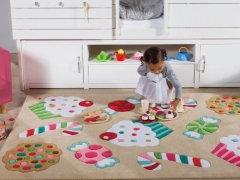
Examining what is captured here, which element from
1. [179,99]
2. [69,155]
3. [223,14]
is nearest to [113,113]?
[179,99]

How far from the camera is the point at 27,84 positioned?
132 inches

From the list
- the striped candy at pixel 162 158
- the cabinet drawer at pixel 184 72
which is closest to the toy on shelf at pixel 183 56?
the cabinet drawer at pixel 184 72

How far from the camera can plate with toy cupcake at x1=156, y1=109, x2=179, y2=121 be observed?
2.66 metres

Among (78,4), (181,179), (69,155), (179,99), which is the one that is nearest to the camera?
(181,179)

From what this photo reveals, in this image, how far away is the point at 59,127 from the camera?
258cm

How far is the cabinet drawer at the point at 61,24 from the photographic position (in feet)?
10.3

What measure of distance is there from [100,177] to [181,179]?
1.20 ft

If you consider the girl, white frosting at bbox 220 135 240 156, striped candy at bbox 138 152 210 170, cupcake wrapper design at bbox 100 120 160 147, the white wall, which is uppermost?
the white wall

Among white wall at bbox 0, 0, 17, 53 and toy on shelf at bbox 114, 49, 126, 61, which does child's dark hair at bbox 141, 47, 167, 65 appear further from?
white wall at bbox 0, 0, 17, 53

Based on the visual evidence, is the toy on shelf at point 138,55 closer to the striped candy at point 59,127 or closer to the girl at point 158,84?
the girl at point 158,84

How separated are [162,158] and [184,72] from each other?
126 cm

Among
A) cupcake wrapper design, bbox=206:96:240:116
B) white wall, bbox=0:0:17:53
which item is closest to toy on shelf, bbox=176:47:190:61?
cupcake wrapper design, bbox=206:96:240:116

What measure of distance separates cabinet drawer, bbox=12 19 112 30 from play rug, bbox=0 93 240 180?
22.1 inches

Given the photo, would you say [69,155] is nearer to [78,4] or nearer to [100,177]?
[100,177]
